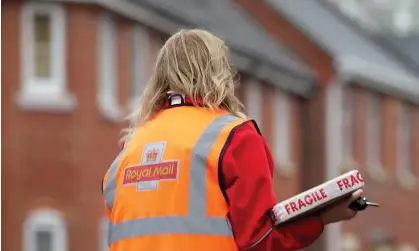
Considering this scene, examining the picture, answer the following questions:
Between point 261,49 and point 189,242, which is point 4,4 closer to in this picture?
point 261,49

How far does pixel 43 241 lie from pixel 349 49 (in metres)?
17.5

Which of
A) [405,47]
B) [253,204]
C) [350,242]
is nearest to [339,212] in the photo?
[253,204]

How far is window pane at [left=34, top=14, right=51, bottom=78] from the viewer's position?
25234 mm

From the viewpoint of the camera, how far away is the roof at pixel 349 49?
127 ft

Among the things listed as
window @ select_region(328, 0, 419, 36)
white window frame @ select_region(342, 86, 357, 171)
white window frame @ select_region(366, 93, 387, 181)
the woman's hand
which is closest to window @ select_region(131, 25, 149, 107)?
white window frame @ select_region(342, 86, 357, 171)

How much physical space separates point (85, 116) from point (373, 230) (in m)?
17.3

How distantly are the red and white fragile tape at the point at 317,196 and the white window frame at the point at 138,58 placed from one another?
71.3ft

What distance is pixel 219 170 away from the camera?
483cm

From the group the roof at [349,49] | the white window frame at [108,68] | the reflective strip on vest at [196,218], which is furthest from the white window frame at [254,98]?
the reflective strip on vest at [196,218]

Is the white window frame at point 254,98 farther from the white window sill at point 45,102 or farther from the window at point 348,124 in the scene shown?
the white window sill at point 45,102

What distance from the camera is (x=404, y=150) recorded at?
4356 cm

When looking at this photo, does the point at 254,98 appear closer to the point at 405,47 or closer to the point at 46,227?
the point at 46,227

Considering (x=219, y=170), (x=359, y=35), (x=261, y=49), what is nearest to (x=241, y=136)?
(x=219, y=170)

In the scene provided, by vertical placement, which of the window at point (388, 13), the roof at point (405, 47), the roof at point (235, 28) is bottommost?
the roof at point (235, 28)
